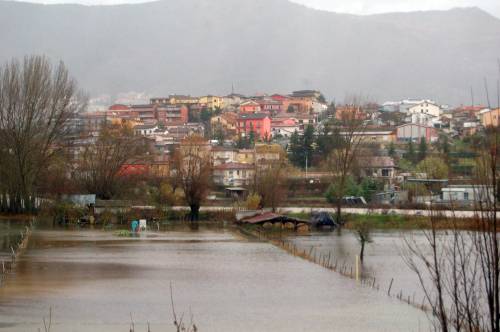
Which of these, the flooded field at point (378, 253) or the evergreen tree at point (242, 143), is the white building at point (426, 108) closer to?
the evergreen tree at point (242, 143)

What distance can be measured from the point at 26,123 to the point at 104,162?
9.19 metres

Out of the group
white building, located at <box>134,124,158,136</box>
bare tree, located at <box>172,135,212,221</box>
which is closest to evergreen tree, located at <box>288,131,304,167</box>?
bare tree, located at <box>172,135,212,221</box>

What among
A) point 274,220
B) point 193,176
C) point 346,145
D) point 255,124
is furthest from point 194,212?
point 255,124

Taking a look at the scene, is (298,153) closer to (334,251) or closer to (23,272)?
(334,251)

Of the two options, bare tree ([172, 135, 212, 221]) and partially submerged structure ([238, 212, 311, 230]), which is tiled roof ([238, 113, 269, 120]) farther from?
partially submerged structure ([238, 212, 311, 230])

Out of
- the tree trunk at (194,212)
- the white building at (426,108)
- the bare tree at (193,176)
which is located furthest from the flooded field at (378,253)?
the white building at (426,108)

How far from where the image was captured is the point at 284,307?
19.5m

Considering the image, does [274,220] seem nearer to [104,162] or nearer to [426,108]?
[104,162]

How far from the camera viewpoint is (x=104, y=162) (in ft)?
202

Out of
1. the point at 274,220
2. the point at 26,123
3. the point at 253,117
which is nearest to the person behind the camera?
the point at 274,220

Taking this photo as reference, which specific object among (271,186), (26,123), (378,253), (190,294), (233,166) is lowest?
(190,294)

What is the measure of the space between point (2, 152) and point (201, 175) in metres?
12.5

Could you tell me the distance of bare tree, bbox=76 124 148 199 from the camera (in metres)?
61.3

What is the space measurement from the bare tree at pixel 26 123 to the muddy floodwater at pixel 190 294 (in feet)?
70.1
